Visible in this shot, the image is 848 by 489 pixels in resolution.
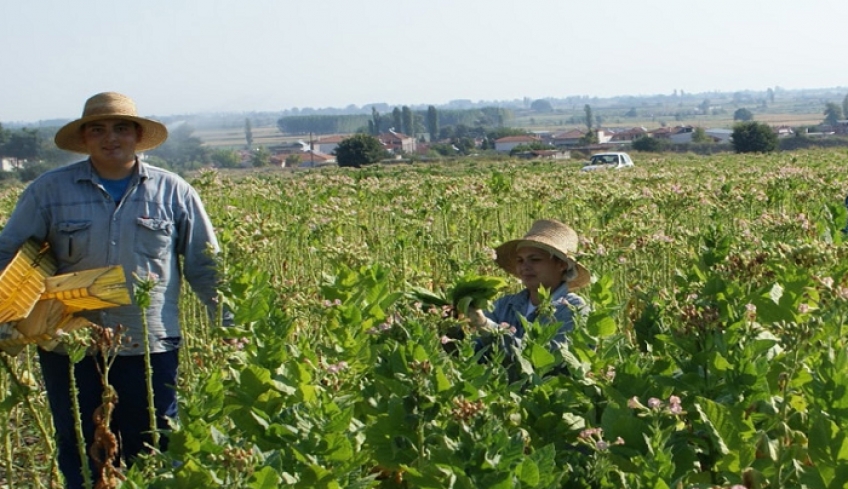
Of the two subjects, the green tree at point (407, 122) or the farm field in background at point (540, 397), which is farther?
the green tree at point (407, 122)

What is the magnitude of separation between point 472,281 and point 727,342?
1.60 metres

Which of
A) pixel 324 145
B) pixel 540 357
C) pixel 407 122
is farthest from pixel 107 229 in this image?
pixel 407 122

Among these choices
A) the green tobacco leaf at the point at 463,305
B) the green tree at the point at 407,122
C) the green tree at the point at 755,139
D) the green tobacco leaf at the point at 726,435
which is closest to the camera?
the green tobacco leaf at the point at 726,435

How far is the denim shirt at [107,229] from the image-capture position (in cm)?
437

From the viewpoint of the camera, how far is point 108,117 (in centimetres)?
445

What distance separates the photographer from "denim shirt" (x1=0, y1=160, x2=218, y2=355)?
4371 mm

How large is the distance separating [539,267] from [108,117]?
7.13ft

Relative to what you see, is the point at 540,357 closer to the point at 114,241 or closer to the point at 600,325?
the point at 600,325

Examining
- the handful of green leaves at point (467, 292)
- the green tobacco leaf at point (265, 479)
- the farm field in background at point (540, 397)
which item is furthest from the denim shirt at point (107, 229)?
the green tobacco leaf at point (265, 479)

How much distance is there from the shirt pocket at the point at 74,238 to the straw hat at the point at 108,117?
1.43ft

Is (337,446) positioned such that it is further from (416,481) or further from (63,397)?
(63,397)

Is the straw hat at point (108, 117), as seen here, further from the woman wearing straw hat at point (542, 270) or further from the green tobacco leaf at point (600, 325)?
the green tobacco leaf at point (600, 325)

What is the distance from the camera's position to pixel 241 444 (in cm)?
255

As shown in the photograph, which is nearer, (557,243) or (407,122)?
(557,243)
